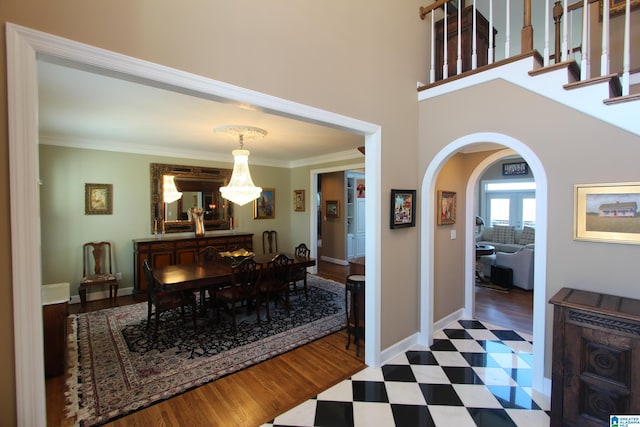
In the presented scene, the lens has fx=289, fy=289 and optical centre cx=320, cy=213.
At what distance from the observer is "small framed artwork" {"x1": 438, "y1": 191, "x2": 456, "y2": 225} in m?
3.50

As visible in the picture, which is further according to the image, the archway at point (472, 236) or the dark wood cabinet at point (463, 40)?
the dark wood cabinet at point (463, 40)

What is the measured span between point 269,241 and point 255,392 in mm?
4671

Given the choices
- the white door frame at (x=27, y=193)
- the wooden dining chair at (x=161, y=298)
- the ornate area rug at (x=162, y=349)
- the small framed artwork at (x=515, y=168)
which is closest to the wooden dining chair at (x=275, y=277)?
the ornate area rug at (x=162, y=349)

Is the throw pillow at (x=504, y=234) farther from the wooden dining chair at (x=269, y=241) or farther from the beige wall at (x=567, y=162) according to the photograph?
the beige wall at (x=567, y=162)

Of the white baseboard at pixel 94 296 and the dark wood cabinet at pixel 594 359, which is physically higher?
the dark wood cabinet at pixel 594 359

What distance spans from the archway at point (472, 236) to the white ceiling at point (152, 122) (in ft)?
4.74

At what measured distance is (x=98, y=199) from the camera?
16.0ft

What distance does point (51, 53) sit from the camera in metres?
1.25

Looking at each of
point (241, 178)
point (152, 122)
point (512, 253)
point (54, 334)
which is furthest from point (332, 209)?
point (54, 334)

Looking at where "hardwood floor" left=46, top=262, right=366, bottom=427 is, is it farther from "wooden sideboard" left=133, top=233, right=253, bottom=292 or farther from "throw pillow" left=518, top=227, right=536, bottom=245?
"throw pillow" left=518, top=227, right=536, bottom=245

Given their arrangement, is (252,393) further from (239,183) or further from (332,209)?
(332,209)

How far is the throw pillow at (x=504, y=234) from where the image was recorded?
757 centimetres

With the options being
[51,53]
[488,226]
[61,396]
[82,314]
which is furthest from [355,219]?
[51,53]

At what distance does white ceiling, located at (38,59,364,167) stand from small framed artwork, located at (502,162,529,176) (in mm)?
5267
